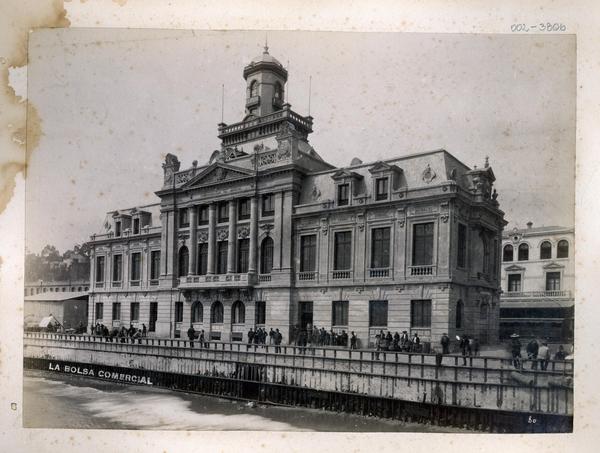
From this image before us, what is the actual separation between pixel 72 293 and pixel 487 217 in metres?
8.79

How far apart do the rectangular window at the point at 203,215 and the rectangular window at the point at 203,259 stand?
55 centimetres

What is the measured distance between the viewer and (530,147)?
781cm

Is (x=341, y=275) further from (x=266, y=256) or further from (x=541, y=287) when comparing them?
(x=541, y=287)

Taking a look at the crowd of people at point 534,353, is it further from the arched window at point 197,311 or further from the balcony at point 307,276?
the arched window at point 197,311

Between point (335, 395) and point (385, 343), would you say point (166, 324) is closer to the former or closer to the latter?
point (335, 395)

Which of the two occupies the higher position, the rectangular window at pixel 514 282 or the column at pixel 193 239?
the column at pixel 193 239

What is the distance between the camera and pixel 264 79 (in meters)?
8.30

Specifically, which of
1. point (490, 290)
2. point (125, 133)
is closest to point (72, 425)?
point (125, 133)

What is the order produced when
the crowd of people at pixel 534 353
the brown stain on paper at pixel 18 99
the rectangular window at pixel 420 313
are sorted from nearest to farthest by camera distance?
the crowd of people at pixel 534 353, the brown stain on paper at pixel 18 99, the rectangular window at pixel 420 313

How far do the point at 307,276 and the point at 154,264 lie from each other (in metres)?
3.62

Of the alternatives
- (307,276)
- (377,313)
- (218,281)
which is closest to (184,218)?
(218,281)

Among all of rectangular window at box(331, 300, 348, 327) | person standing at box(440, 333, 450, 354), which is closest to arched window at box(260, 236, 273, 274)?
rectangular window at box(331, 300, 348, 327)

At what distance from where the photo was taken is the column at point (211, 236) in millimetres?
10797

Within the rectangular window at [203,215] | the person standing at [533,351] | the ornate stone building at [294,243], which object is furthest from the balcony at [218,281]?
the person standing at [533,351]
